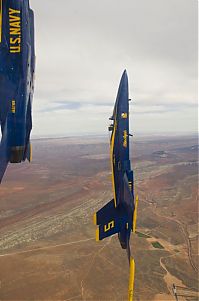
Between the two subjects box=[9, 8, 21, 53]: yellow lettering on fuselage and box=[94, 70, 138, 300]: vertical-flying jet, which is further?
box=[94, 70, 138, 300]: vertical-flying jet

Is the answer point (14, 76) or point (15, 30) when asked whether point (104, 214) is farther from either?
point (15, 30)

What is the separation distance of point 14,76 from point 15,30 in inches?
73.3

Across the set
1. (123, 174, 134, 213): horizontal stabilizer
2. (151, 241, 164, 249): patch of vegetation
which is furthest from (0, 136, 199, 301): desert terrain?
(123, 174, 134, 213): horizontal stabilizer

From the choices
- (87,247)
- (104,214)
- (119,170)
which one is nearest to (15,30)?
(119,170)

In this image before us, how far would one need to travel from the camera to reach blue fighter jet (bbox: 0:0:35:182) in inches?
406

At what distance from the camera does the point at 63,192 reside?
78.2m

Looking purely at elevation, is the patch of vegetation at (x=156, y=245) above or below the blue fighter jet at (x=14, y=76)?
below

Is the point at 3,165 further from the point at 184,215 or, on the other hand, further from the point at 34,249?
the point at 184,215

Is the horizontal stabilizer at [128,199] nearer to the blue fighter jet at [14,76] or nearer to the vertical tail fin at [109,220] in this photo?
the vertical tail fin at [109,220]

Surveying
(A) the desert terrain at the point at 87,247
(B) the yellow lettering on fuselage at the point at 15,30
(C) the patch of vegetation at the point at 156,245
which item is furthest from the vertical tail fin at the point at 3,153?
(C) the patch of vegetation at the point at 156,245

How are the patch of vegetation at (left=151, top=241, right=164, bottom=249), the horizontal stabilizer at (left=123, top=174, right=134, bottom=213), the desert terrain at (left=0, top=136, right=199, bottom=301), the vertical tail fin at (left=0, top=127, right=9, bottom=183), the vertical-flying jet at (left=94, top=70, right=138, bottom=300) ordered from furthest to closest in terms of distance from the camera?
the patch of vegetation at (left=151, top=241, right=164, bottom=249)
the desert terrain at (left=0, top=136, right=199, bottom=301)
the vertical-flying jet at (left=94, top=70, right=138, bottom=300)
the horizontal stabilizer at (left=123, top=174, right=134, bottom=213)
the vertical tail fin at (left=0, top=127, right=9, bottom=183)

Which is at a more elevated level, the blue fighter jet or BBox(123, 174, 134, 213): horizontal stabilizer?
the blue fighter jet

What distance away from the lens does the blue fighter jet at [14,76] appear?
1030 centimetres

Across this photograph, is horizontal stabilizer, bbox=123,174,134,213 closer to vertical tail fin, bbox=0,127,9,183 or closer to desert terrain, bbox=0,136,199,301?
vertical tail fin, bbox=0,127,9,183
